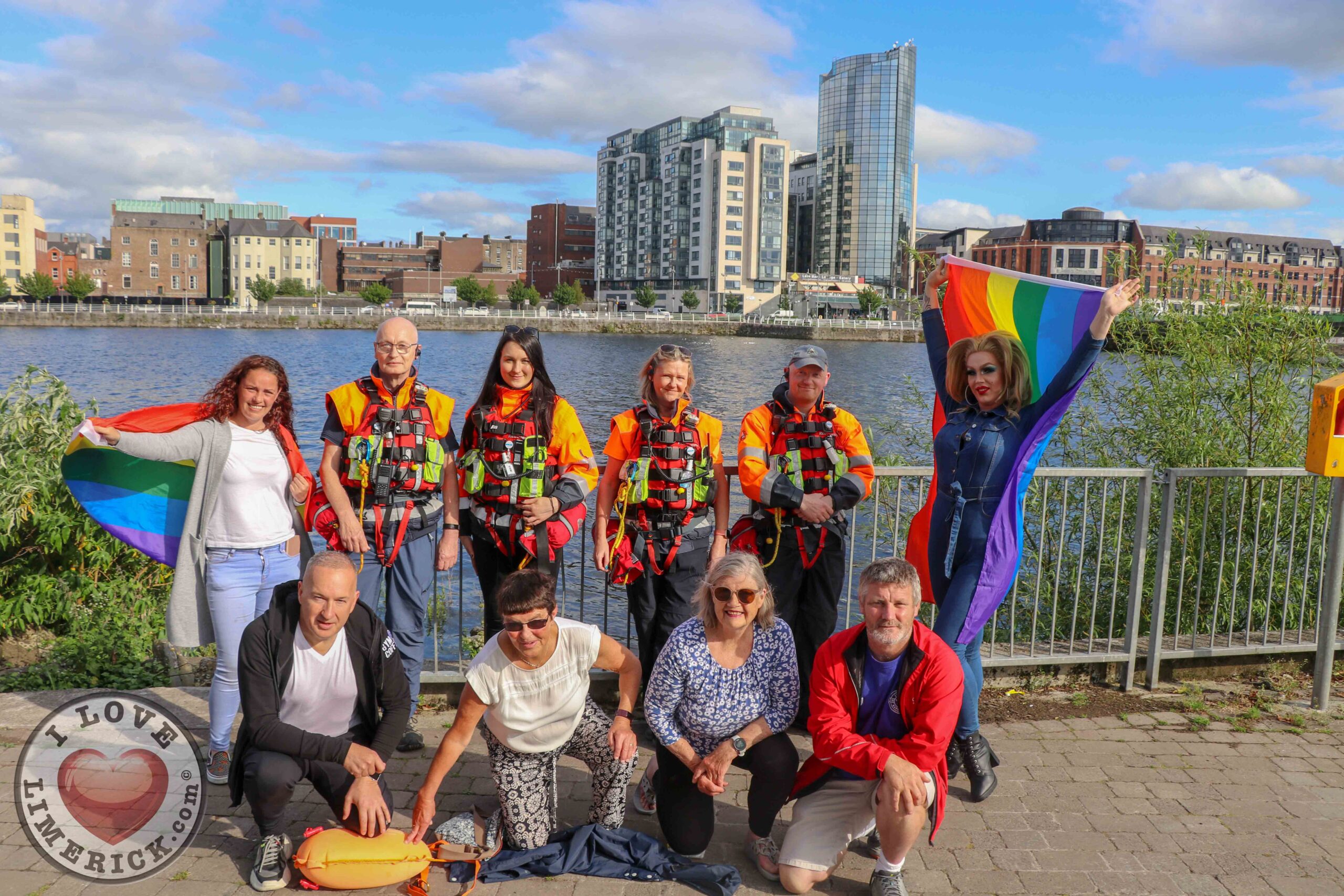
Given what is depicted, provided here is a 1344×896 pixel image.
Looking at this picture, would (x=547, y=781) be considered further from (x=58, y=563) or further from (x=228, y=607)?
(x=58, y=563)

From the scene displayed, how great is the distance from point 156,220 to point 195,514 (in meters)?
149

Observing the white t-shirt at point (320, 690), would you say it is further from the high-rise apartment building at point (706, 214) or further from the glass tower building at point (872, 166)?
the glass tower building at point (872, 166)

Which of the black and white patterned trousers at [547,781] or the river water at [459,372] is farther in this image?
the river water at [459,372]

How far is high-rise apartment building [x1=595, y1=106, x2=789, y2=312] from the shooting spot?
144 m

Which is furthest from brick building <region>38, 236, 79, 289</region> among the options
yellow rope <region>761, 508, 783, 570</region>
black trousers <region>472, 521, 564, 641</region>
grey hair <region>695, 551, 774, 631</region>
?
grey hair <region>695, 551, 774, 631</region>

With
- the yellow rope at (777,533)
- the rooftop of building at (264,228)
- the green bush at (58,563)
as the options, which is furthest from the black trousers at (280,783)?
the rooftop of building at (264,228)

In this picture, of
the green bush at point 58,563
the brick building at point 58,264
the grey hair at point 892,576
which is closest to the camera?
the grey hair at point 892,576

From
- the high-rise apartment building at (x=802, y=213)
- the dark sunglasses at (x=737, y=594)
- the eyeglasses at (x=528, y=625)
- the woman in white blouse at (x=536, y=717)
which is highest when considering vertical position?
the high-rise apartment building at (x=802, y=213)

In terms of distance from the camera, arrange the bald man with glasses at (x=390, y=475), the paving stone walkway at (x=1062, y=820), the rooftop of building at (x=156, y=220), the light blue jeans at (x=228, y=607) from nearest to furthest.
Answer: the paving stone walkway at (x=1062, y=820) → the light blue jeans at (x=228, y=607) → the bald man with glasses at (x=390, y=475) → the rooftop of building at (x=156, y=220)

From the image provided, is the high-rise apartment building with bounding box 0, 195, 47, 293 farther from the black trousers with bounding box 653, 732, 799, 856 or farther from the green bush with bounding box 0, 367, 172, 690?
the black trousers with bounding box 653, 732, 799, 856

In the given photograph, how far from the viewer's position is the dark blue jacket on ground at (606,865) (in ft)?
13.0

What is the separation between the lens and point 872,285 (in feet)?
504

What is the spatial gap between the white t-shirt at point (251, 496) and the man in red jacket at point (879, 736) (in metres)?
2.69

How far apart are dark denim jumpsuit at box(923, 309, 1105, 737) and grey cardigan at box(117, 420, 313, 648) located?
9.93 ft
